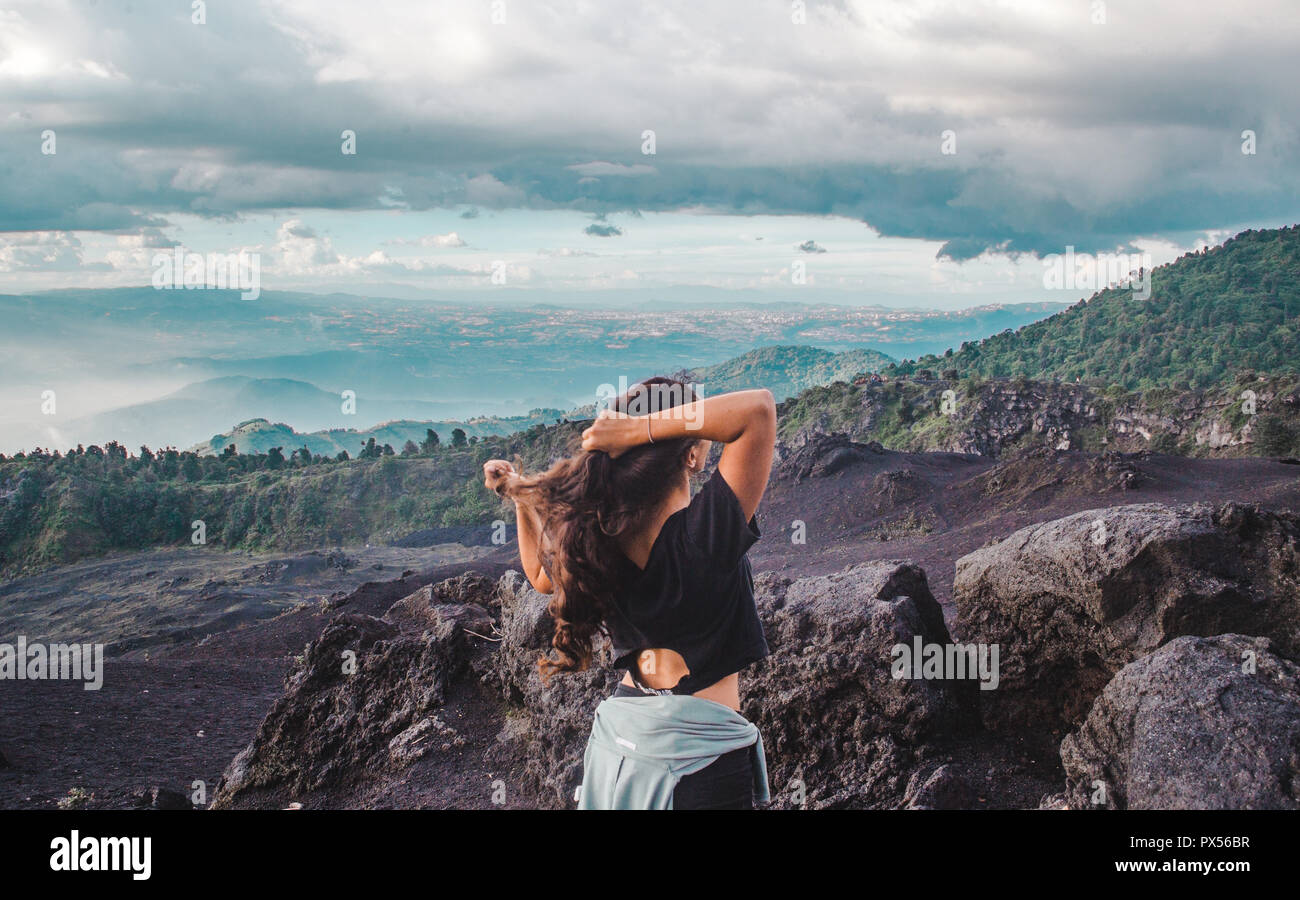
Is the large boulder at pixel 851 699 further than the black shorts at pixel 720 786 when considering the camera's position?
Yes

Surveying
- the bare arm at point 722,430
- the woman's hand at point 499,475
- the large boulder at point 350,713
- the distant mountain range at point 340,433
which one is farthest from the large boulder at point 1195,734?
the distant mountain range at point 340,433

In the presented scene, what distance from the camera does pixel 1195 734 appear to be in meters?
3.30

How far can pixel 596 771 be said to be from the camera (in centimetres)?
258

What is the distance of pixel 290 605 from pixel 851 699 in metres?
18.2

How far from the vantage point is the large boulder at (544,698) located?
5.67 m

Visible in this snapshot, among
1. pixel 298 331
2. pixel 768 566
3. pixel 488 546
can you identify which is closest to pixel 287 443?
pixel 488 546

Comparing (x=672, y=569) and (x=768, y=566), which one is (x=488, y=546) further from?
(x=672, y=569)

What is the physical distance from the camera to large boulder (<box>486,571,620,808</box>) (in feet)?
18.6

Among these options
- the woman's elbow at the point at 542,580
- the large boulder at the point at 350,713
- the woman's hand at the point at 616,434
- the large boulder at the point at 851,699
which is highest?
the woman's hand at the point at 616,434

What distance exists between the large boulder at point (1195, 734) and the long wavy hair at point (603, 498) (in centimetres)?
230

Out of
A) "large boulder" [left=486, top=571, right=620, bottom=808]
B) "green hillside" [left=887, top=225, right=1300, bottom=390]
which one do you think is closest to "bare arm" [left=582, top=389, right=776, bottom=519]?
"large boulder" [left=486, top=571, right=620, bottom=808]

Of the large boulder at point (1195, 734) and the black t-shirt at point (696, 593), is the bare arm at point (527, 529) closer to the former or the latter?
the black t-shirt at point (696, 593)

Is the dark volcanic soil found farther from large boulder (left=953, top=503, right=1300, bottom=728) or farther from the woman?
the woman

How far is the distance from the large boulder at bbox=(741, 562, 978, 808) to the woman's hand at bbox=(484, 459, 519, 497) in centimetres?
308
